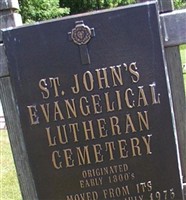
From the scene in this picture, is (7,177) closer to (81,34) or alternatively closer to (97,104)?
(97,104)

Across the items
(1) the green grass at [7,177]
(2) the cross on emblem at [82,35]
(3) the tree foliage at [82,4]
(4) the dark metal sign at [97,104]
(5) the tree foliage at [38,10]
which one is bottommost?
(1) the green grass at [7,177]

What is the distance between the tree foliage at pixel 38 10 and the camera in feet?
71.7

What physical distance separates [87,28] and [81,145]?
718mm

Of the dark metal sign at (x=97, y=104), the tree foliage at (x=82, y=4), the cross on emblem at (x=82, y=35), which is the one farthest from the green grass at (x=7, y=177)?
the tree foliage at (x=82, y=4)

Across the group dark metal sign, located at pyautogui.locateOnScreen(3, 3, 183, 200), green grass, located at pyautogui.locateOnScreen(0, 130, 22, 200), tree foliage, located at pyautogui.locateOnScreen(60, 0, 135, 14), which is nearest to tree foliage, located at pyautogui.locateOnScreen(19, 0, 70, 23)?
tree foliage, located at pyautogui.locateOnScreen(60, 0, 135, 14)

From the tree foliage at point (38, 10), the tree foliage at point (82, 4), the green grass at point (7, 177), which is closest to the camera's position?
the green grass at point (7, 177)

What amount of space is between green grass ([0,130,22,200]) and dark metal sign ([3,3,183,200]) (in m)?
2.15

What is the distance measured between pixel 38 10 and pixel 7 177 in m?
18.9

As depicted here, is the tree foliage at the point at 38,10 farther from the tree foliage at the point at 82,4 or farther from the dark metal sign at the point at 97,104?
the dark metal sign at the point at 97,104

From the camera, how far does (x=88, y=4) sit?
35.4 metres

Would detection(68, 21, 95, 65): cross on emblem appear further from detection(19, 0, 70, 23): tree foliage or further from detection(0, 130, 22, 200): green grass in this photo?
detection(19, 0, 70, 23): tree foliage

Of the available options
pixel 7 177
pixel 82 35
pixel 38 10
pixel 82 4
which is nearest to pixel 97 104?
pixel 82 35

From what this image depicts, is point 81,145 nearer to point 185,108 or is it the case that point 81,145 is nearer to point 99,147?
point 99,147

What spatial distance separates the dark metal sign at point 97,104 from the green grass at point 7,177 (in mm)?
2147
